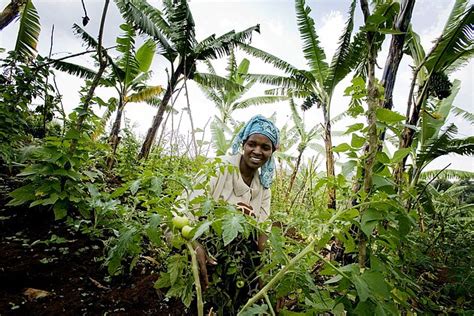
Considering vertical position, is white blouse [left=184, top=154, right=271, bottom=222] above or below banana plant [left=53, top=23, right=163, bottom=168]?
below

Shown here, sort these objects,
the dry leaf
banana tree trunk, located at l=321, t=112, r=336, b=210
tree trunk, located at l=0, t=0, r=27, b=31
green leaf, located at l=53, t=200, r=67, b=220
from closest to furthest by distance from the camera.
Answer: the dry leaf → green leaf, located at l=53, t=200, r=67, b=220 → banana tree trunk, located at l=321, t=112, r=336, b=210 → tree trunk, located at l=0, t=0, r=27, b=31

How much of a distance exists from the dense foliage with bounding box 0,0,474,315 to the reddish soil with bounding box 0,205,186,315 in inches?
4.6

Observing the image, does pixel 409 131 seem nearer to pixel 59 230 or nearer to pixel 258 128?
pixel 258 128

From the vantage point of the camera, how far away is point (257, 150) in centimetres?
175

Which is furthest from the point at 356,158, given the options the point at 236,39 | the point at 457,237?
the point at 236,39

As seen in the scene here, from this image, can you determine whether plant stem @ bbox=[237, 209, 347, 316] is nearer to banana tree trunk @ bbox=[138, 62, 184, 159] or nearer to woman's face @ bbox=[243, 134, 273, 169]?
woman's face @ bbox=[243, 134, 273, 169]

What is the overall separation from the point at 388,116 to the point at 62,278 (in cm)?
155

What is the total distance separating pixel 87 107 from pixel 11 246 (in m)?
0.88

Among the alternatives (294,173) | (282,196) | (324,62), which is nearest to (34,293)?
(282,196)

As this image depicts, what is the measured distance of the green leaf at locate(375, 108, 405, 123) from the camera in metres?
0.75

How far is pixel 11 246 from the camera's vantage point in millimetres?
1550

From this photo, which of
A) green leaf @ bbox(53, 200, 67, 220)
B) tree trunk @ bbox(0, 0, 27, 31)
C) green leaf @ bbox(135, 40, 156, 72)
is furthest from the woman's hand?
green leaf @ bbox(135, 40, 156, 72)

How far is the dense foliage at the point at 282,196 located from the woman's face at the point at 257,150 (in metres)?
0.40

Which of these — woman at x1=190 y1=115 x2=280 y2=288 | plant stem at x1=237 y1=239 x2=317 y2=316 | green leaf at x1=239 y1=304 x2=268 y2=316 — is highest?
woman at x1=190 y1=115 x2=280 y2=288
